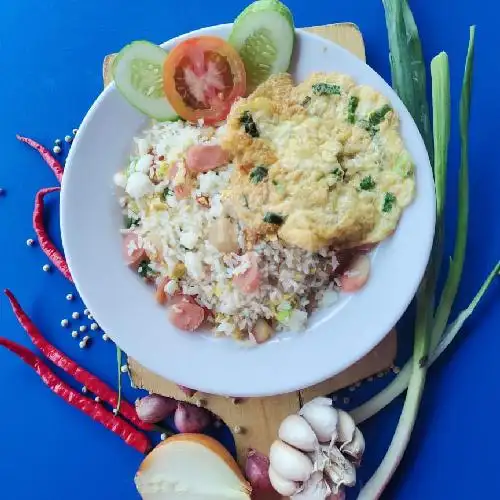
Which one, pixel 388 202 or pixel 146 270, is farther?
pixel 146 270

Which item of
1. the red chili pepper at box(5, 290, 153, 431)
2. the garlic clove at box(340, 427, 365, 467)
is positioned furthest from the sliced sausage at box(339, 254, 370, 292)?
the red chili pepper at box(5, 290, 153, 431)

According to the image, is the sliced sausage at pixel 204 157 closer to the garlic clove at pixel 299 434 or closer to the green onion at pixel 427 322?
the green onion at pixel 427 322

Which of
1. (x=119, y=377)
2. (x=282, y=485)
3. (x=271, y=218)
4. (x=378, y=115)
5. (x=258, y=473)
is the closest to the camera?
(x=271, y=218)

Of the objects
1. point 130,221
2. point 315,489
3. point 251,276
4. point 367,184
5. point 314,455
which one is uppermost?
point 130,221

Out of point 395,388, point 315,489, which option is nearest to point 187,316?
point 315,489

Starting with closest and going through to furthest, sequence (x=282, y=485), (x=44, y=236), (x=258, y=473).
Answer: (x=282, y=485) → (x=258, y=473) → (x=44, y=236)

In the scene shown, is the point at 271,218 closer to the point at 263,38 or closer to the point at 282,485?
the point at 263,38

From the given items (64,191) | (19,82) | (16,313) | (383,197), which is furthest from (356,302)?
(19,82)

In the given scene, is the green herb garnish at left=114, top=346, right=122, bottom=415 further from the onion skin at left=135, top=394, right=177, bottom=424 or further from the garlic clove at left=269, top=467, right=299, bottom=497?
the garlic clove at left=269, top=467, right=299, bottom=497
